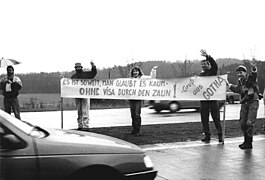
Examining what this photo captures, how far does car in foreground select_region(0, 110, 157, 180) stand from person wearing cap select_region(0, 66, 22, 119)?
6562mm

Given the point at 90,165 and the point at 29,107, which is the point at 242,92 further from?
the point at 29,107

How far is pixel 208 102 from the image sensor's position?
8.91 meters

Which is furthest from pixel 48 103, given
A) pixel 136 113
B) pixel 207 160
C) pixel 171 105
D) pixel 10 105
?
pixel 207 160

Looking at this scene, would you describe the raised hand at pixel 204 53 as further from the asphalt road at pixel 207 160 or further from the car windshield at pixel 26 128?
the car windshield at pixel 26 128

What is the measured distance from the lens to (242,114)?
26.5 feet

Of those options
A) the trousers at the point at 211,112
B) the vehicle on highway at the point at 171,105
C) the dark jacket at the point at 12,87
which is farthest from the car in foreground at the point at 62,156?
the vehicle on highway at the point at 171,105

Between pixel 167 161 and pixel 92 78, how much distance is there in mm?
3949

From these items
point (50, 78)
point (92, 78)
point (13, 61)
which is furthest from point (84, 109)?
point (50, 78)

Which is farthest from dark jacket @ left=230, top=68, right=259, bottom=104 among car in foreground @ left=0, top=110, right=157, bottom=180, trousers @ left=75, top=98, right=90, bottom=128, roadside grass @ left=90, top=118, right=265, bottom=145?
car in foreground @ left=0, top=110, right=157, bottom=180

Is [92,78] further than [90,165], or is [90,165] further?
[92,78]

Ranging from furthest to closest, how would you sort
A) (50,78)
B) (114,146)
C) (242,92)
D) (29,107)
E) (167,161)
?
(50,78) → (29,107) → (242,92) → (167,161) → (114,146)

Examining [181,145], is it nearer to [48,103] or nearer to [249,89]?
[249,89]

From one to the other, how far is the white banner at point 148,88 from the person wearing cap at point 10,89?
1.53 metres

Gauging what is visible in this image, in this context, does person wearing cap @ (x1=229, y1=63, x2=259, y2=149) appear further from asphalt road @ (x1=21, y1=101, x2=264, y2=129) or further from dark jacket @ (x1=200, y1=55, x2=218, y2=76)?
asphalt road @ (x1=21, y1=101, x2=264, y2=129)
